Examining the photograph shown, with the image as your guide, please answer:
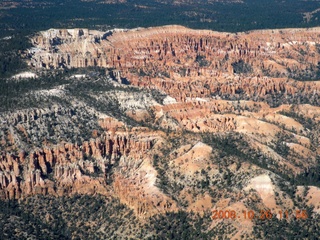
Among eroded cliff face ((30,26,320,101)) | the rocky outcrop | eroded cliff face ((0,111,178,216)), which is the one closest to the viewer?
eroded cliff face ((0,111,178,216))

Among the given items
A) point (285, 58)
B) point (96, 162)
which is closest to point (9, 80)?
point (96, 162)

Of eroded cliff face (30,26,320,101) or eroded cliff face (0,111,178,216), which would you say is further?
eroded cliff face (30,26,320,101)

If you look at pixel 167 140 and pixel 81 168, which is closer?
pixel 81 168

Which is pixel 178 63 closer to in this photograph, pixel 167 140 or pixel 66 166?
pixel 167 140

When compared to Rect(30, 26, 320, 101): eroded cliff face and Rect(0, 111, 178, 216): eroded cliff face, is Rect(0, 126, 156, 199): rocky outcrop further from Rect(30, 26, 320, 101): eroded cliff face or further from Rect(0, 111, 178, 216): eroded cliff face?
Rect(30, 26, 320, 101): eroded cliff face

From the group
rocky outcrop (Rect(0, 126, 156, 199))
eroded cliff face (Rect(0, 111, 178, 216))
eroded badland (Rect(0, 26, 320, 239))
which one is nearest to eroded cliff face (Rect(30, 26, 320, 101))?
eroded badland (Rect(0, 26, 320, 239))

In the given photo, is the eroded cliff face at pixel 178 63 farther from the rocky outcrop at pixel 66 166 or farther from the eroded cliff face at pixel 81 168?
the eroded cliff face at pixel 81 168
